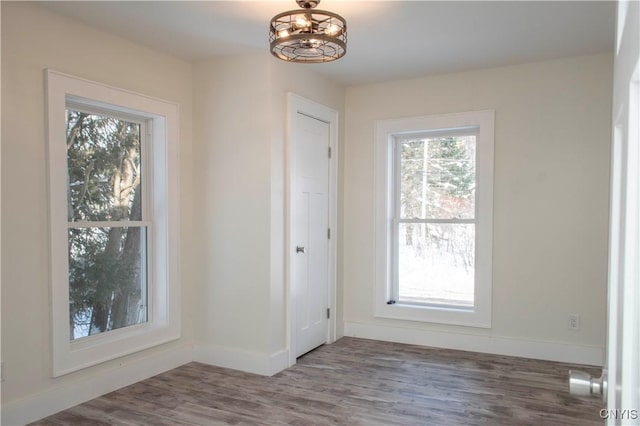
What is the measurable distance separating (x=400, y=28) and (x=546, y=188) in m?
1.92

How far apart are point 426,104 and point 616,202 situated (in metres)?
3.64

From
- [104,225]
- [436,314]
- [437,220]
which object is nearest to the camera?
[104,225]

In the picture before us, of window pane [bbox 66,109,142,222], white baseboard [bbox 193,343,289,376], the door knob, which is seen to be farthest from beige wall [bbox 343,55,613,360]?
the door knob

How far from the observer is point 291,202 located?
3811 millimetres

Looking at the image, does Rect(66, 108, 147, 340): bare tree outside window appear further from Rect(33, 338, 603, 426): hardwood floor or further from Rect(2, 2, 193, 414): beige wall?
Rect(33, 338, 603, 426): hardwood floor

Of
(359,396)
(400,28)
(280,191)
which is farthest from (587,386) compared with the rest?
(280,191)

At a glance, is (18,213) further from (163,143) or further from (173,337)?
(173,337)

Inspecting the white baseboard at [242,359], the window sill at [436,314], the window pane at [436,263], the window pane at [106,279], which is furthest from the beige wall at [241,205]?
the window pane at [436,263]

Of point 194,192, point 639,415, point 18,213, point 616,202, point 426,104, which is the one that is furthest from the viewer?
point 426,104

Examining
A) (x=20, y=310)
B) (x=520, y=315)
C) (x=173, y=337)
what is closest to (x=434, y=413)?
(x=520, y=315)

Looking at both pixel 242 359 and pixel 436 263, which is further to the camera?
pixel 436 263

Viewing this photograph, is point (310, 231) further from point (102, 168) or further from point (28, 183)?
point (28, 183)

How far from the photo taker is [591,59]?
3773 millimetres

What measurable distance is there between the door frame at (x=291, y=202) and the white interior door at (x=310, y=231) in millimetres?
40
